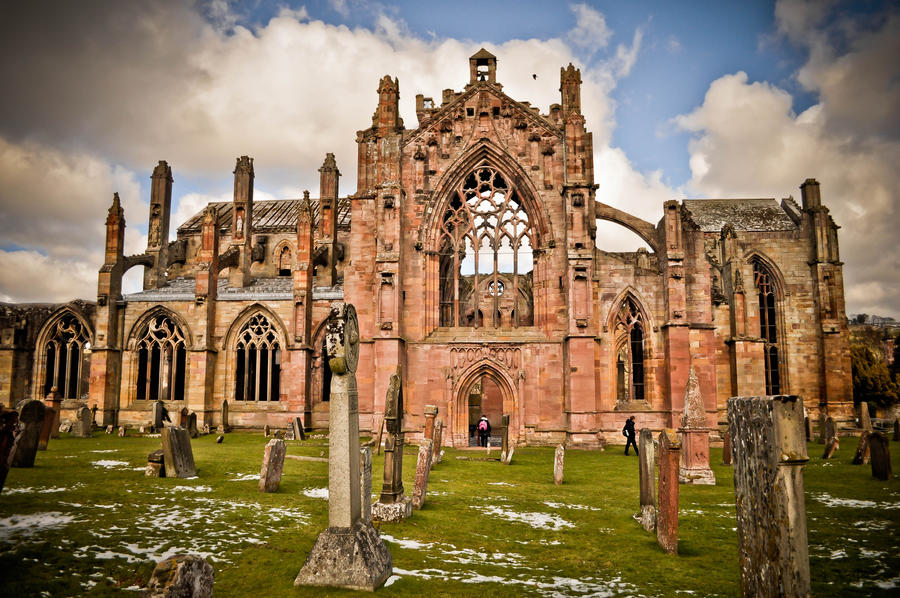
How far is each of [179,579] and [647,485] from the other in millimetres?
8421

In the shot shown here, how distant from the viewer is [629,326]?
2581 centimetres

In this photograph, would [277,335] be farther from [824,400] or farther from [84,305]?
[824,400]

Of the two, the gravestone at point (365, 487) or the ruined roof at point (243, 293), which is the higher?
the ruined roof at point (243, 293)

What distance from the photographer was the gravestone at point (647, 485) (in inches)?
385

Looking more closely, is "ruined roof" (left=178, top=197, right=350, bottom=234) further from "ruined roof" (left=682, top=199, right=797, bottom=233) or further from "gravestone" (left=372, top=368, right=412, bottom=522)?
"gravestone" (left=372, top=368, right=412, bottom=522)

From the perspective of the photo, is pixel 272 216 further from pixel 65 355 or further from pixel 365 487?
pixel 365 487

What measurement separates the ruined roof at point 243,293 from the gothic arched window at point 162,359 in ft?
4.10

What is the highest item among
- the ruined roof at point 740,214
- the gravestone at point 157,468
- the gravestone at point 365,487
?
the ruined roof at point 740,214

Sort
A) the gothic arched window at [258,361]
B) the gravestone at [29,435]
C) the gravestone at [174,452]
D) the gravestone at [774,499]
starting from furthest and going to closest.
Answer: the gothic arched window at [258,361] → the gravestone at [29,435] → the gravestone at [174,452] → the gravestone at [774,499]

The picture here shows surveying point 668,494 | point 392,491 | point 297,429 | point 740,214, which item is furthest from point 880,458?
point 740,214

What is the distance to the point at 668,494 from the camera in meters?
8.59

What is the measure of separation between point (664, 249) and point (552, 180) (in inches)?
212

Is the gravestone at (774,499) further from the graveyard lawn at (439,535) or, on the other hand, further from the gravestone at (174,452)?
the gravestone at (174,452)

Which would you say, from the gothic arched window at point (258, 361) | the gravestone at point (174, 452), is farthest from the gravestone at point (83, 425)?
the gravestone at point (174, 452)
